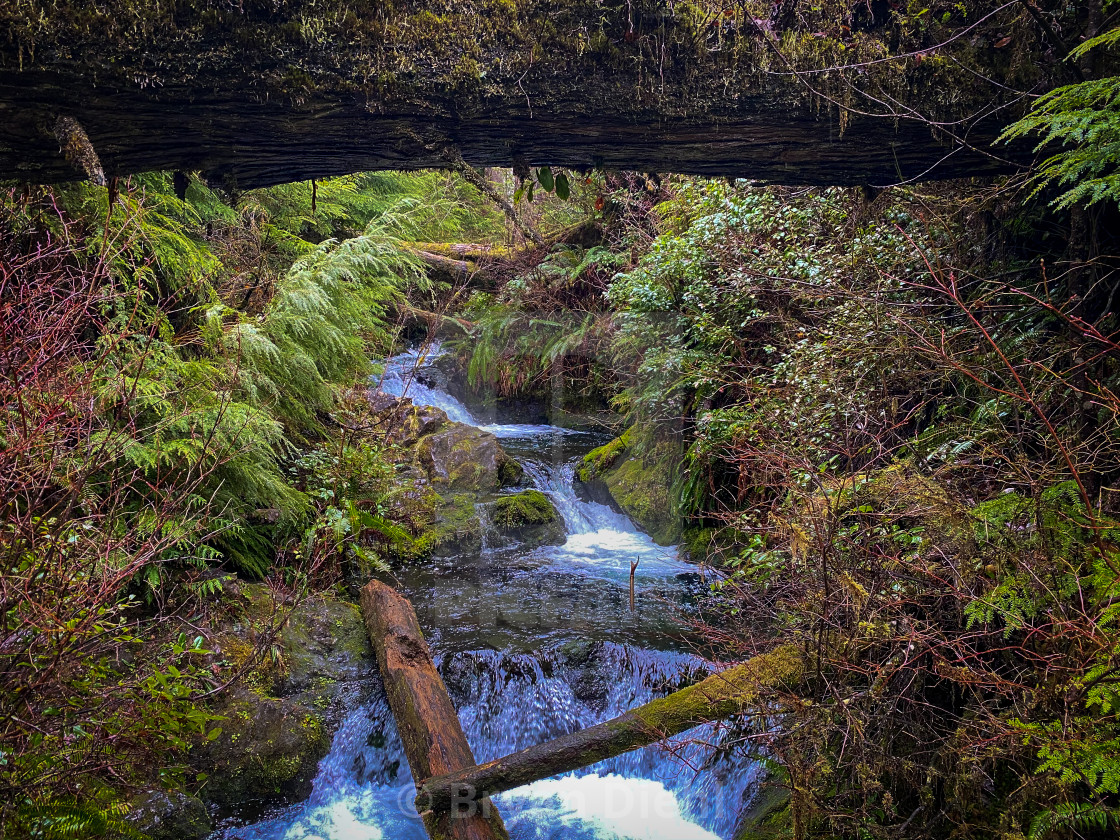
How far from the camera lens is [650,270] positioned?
725 centimetres

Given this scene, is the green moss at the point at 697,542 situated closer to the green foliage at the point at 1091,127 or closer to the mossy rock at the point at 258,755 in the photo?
the mossy rock at the point at 258,755

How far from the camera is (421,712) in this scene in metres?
4.20

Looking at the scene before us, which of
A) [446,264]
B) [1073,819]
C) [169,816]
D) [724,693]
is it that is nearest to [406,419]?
[446,264]

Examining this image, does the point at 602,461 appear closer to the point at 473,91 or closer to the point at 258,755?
the point at 258,755

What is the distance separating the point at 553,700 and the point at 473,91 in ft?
13.7

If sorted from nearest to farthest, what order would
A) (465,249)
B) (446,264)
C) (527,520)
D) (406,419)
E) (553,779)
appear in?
(553,779) < (527,520) < (406,419) < (446,264) < (465,249)

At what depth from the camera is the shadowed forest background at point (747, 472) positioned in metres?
2.55

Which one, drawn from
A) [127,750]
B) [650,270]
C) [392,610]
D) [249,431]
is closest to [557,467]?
[650,270]

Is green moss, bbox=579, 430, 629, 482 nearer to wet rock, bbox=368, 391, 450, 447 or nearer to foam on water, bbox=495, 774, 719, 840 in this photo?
wet rock, bbox=368, 391, 450, 447

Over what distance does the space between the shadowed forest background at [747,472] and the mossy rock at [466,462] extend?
1.08 feet

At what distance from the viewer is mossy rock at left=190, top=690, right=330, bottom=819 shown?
13.9 feet

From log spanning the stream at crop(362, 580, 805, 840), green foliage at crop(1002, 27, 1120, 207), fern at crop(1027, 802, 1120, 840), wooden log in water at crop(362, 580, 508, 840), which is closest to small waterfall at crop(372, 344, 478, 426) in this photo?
wooden log in water at crop(362, 580, 508, 840)

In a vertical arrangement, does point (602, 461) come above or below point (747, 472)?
below

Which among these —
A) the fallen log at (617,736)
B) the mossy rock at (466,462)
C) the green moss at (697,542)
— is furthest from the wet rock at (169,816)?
the mossy rock at (466,462)
